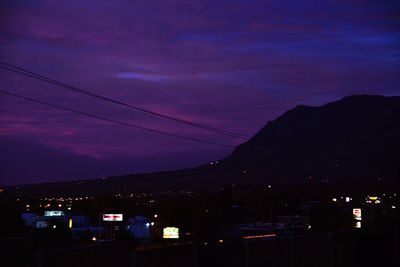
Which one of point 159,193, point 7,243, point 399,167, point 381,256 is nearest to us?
point 7,243

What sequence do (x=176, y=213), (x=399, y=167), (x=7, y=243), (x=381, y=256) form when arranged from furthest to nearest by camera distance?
(x=176, y=213) < (x=381, y=256) < (x=399, y=167) < (x=7, y=243)

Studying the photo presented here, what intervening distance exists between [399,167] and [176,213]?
68514 mm

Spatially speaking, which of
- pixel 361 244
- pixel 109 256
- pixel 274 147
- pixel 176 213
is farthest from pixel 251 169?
pixel 109 256

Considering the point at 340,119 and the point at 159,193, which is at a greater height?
the point at 340,119

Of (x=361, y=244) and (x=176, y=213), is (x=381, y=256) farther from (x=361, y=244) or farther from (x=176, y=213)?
(x=176, y=213)

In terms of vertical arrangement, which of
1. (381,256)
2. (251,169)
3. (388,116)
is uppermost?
(388,116)

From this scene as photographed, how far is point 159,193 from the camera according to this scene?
7407 inches

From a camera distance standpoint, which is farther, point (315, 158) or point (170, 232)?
point (315, 158)

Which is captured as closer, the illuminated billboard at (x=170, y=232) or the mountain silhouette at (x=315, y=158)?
the illuminated billboard at (x=170, y=232)

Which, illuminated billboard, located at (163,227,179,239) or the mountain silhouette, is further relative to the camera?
the mountain silhouette

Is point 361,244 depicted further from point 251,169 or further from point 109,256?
point 251,169

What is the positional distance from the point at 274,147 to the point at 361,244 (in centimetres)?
14840

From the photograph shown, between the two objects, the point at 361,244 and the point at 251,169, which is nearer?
the point at 361,244

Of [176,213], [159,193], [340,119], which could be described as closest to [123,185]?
[159,193]
